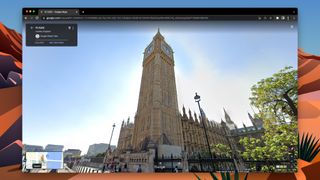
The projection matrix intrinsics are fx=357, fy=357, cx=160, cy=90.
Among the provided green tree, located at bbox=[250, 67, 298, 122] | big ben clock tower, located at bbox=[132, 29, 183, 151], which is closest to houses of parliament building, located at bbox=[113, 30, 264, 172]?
big ben clock tower, located at bbox=[132, 29, 183, 151]

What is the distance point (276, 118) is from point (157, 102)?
1209 mm

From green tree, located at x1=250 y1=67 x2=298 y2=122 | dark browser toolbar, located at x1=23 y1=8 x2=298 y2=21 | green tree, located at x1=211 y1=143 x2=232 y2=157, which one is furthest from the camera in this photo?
green tree, located at x1=211 y1=143 x2=232 y2=157

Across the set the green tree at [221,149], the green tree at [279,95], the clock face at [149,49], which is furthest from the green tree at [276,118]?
the clock face at [149,49]

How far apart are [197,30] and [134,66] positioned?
2.27 ft

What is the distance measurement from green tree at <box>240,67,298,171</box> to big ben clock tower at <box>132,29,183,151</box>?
73 centimetres

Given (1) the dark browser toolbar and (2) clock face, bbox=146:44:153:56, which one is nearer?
(1) the dark browser toolbar

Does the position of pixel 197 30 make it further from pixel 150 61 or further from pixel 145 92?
pixel 145 92

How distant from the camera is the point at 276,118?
11.8 feet

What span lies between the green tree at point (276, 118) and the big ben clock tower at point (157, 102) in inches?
28.7

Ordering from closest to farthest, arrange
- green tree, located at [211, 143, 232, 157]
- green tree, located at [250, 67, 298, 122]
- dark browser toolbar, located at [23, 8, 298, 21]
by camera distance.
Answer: dark browser toolbar, located at [23, 8, 298, 21]
green tree, located at [250, 67, 298, 122]
green tree, located at [211, 143, 232, 157]

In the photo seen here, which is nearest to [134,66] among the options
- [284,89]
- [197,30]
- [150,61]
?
[150,61]

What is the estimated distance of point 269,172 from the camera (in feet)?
11.0

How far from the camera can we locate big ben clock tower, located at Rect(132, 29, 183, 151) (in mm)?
3449

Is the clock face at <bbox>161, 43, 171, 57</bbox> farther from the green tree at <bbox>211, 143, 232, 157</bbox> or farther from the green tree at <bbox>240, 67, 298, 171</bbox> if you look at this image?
the green tree at <bbox>211, 143, 232, 157</bbox>
